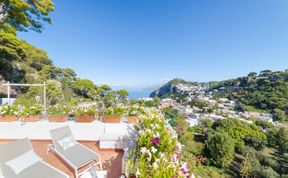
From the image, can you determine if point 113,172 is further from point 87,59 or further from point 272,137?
point 272,137

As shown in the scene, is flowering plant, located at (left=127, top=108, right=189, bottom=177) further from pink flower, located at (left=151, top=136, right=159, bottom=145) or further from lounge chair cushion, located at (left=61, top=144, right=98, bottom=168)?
lounge chair cushion, located at (left=61, top=144, right=98, bottom=168)

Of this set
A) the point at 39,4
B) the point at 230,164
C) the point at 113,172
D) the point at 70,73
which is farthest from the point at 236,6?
the point at 70,73

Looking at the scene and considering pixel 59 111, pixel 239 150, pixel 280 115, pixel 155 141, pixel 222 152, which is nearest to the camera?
pixel 155 141

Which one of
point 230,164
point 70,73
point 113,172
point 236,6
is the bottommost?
point 230,164

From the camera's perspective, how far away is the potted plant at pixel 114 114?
3133 millimetres

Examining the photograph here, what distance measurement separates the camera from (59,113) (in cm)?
325

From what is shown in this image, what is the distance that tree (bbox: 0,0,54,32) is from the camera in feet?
14.5

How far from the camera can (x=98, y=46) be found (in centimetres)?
2012

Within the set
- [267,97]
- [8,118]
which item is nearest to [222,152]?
[8,118]

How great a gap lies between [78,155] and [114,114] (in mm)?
1077

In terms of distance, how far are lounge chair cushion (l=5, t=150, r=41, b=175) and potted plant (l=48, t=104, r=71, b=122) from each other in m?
1.00

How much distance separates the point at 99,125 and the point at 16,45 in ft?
49.5

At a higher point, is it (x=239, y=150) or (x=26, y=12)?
(x=26, y=12)

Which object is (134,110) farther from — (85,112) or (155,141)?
(155,141)
